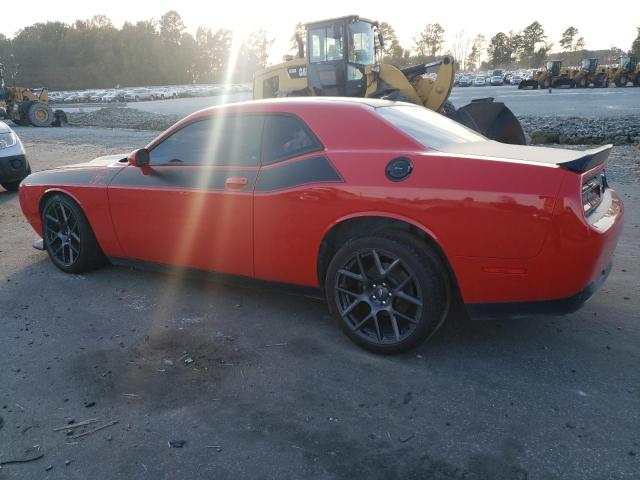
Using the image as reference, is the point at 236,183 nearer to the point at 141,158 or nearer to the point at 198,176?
the point at 198,176

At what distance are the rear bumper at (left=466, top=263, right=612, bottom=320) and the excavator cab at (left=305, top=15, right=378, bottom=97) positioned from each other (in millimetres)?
9038

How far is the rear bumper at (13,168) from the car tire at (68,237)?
4116mm

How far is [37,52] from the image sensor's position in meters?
97.7

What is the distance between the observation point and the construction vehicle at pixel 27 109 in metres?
24.9

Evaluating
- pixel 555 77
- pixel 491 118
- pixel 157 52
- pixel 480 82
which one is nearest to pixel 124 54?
pixel 157 52

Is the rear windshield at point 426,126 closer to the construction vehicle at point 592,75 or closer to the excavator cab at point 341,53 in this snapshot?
the excavator cab at point 341,53

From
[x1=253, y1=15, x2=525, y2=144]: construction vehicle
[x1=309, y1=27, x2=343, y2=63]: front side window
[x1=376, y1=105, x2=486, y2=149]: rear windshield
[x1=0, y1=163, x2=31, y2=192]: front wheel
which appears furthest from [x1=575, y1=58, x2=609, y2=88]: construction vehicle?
[x1=376, y1=105, x2=486, y2=149]: rear windshield

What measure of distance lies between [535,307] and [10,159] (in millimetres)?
8266

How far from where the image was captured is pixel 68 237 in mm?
4691

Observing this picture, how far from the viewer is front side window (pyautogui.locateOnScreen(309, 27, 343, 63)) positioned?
36.8ft

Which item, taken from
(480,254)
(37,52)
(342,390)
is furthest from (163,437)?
(37,52)

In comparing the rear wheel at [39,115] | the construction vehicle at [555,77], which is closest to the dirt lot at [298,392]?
the rear wheel at [39,115]

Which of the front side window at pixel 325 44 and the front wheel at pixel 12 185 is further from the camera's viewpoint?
the front side window at pixel 325 44

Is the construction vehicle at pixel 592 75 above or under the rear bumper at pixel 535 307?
above
